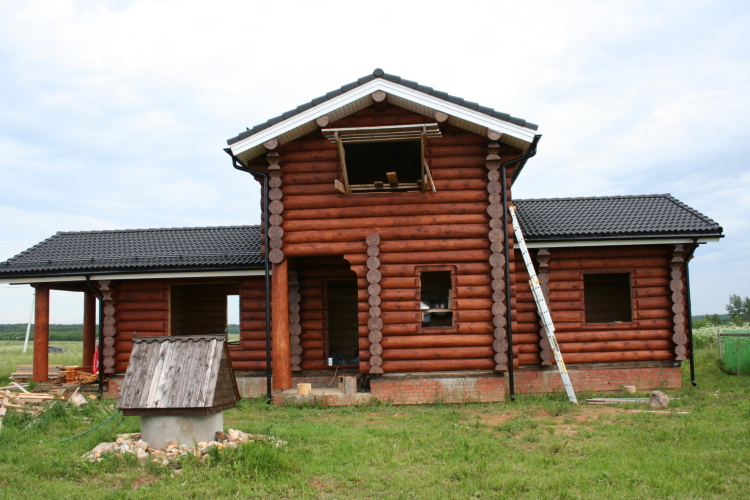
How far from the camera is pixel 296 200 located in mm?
13438

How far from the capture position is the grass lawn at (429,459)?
6.98 metres

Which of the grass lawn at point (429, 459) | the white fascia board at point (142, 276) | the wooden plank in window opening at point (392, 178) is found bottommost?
the grass lawn at point (429, 459)

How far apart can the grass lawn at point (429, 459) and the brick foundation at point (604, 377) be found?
263cm

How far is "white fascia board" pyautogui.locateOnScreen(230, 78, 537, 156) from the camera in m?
12.7

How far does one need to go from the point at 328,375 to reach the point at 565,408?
19.3ft

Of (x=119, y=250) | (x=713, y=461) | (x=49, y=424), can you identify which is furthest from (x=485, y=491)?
(x=119, y=250)

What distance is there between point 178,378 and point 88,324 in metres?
10.9

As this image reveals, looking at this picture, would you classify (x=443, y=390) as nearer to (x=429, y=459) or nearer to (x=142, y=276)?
(x=429, y=459)

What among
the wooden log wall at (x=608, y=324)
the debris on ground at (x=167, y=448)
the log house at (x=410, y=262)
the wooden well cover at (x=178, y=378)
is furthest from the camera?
the wooden log wall at (x=608, y=324)

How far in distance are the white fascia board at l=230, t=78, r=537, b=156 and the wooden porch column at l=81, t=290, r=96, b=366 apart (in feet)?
26.4

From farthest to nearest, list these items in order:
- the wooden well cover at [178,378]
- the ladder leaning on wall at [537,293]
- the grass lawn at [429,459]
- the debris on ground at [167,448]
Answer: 1. the ladder leaning on wall at [537,293]
2. the wooden well cover at [178,378]
3. the debris on ground at [167,448]
4. the grass lawn at [429,459]

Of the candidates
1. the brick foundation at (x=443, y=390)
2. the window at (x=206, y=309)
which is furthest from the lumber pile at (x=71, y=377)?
the brick foundation at (x=443, y=390)

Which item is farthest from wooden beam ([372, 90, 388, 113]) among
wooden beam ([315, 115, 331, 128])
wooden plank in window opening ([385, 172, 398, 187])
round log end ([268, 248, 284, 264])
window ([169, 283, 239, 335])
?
window ([169, 283, 239, 335])

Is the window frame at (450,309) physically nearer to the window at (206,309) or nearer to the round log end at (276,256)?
the round log end at (276,256)
